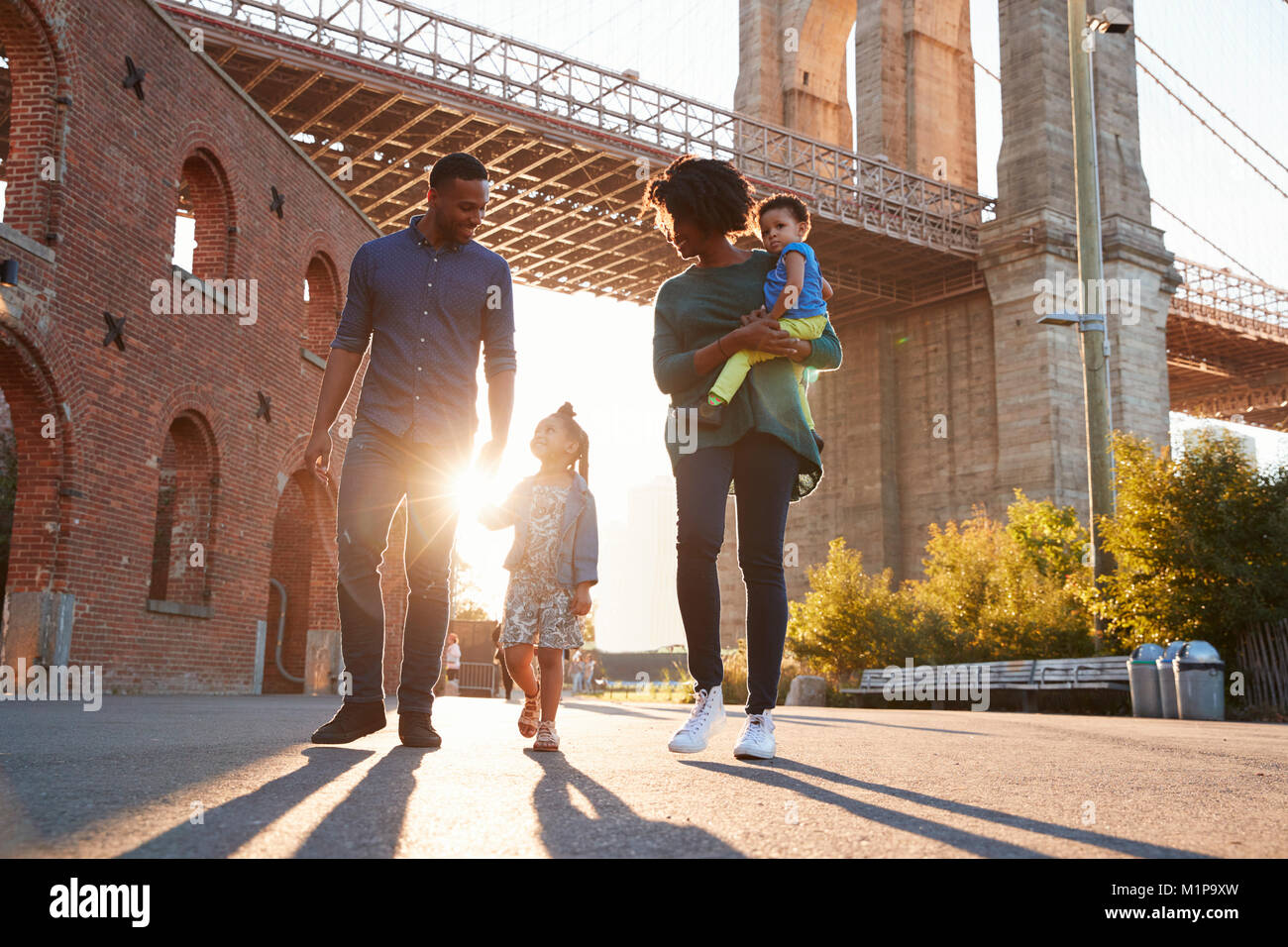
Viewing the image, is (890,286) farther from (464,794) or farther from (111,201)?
(464,794)

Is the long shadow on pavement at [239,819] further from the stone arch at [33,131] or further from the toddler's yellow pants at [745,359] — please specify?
the stone arch at [33,131]

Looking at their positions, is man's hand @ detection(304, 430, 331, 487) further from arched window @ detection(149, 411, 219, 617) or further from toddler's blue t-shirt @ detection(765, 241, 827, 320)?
arched window @ detection(149, 411, 219, 617)

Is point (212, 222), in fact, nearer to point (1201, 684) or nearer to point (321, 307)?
point (321, 307)

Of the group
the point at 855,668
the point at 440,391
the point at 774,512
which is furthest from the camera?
the point at 855,668

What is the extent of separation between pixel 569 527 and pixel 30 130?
26.6 ft

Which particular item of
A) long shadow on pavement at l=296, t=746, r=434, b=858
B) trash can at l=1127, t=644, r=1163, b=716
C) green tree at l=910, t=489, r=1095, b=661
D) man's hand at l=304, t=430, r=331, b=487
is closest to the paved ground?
long shadow on pavement at l=296, t=746, r=434, b=858

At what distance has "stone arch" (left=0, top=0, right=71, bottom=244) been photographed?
10016 millimetres

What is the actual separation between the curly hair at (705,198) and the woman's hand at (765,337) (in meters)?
0.58

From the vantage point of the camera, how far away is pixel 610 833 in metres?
2.29

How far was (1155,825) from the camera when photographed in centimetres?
257

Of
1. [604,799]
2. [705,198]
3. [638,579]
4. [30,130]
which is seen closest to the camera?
[604,799]

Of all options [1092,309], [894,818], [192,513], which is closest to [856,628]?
[1092,309]
